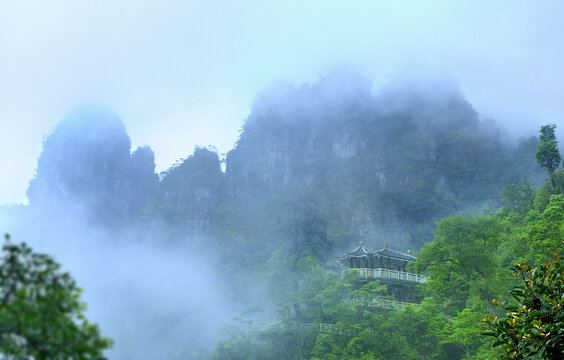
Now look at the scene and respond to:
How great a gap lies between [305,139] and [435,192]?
27.3 metres

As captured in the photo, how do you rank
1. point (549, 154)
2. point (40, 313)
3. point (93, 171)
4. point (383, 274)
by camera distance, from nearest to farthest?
point (40, 313) < point (383, 274) < point (549, 154) < point (93, 171)

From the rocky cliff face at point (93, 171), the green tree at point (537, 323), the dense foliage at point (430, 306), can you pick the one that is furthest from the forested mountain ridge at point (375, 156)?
the green tree at point (537, 323)

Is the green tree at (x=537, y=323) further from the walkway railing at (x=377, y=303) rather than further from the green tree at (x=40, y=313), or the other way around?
the walkway railing at (x=377, y=303)

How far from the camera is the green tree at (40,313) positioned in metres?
4.04

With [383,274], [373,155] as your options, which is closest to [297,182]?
[373,155]

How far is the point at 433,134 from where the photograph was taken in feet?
273

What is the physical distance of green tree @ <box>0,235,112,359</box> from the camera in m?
4.04

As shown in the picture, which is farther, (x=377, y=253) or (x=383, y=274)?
(x=377, y=253)

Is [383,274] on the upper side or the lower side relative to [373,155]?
lower

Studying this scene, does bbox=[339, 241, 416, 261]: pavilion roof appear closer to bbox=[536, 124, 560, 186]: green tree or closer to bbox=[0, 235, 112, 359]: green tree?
bbox=[536, 124, 560, 186]: green tree

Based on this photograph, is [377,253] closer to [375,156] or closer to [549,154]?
[549,154]

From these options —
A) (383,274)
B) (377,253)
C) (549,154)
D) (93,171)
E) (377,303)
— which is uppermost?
(93,171)

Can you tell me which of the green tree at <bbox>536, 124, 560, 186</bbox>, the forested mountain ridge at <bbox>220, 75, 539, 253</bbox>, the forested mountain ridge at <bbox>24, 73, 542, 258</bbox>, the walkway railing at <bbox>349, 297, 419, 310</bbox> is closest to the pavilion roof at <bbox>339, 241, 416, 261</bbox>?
the walkway railing at <bbox>349, 297, 419, 310</bbox>

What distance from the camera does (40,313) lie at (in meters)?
4.12
